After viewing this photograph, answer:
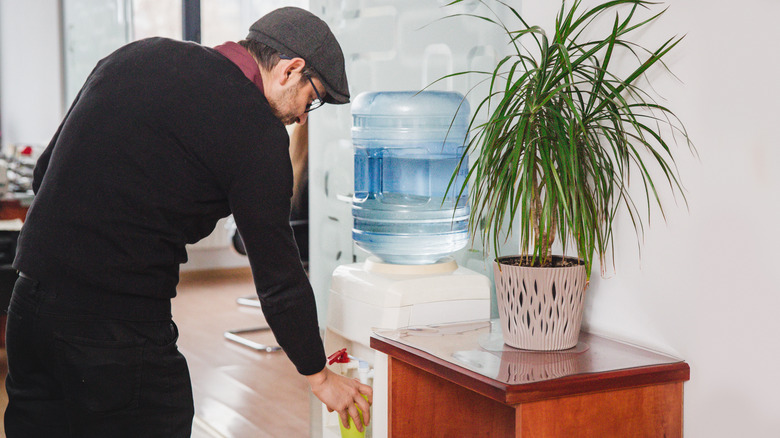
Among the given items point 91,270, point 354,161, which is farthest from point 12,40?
point 91,270

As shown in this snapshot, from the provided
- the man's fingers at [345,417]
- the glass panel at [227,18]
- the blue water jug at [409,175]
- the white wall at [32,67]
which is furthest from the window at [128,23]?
the man's fingers at [345,417]

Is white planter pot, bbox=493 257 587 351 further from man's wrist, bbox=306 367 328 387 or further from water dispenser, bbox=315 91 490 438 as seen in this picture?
man's wrist, bbox=306 367 328 387

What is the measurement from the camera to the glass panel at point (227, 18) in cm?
620

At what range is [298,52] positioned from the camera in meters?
1.44

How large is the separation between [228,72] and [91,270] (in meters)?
0.42

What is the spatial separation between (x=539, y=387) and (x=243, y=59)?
31.3 inches

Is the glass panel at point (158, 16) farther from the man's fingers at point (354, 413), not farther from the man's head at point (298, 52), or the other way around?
the man's fingers at point (354, 413)

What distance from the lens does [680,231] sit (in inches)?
64.3

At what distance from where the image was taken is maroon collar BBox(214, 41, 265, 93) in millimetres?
1434

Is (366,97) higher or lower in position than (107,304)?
higher

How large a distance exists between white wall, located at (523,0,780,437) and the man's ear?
2.49ft

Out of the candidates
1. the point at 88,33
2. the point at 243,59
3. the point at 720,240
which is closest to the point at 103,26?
the point at 88,33

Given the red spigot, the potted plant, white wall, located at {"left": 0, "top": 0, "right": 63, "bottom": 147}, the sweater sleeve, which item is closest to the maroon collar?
the sweater sleeve

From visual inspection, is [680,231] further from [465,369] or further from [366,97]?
[366,97]
